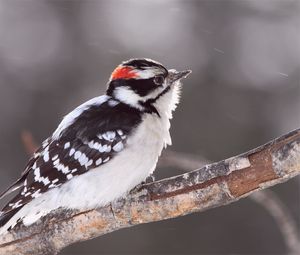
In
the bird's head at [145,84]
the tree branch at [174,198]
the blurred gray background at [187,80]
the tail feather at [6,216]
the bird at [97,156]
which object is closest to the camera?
the tree branch at [174,198]

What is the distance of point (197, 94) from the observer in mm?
13062

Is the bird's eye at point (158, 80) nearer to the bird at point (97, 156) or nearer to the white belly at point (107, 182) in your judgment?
the bird at point (97, 156)

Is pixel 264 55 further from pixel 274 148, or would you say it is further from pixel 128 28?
pixel 274 148

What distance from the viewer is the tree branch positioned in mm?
4336

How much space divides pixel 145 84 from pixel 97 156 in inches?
27.6

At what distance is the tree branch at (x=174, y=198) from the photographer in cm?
434

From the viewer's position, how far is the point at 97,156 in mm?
5199

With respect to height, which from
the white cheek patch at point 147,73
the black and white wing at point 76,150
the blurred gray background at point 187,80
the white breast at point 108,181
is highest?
the white cheek patch at point 147,73

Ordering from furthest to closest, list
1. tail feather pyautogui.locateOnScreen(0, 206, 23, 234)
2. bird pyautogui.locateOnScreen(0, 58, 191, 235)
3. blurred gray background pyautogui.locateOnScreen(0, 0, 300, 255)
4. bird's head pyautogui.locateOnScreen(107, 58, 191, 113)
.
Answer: blurred gray background pyautogui.locateOnScreen(0, 0, 300, 255), bird's head pyautogui.locateOnScreen(107, 58, 191, 113), bird pyautogui.locateOnScreen(0, 58, 191, 235), tail feather pyautogui.locateOnScreen(0, 206, 23, 234)

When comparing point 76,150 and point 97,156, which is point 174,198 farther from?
point 76,150

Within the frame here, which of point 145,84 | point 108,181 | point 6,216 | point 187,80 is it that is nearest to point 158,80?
point 145,84

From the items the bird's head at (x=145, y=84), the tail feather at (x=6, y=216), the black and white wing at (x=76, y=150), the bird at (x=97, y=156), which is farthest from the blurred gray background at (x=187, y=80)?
the tail feather at (x=6, y=216)

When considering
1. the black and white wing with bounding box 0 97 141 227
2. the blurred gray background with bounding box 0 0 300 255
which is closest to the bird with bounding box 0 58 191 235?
the black and white wing with bounding box 0 97 141 227

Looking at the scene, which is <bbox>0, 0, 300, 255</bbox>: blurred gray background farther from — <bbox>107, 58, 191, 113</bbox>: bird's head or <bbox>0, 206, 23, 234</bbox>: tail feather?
<bbox>0, 206, 23, 234</bbox>: tail feather
